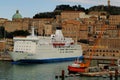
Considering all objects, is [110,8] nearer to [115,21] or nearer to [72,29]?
[115,21]

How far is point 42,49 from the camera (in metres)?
57.0

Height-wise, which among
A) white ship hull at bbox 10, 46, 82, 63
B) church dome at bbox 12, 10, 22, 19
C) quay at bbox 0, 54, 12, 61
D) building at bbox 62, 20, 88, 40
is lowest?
quay at bbox 0, 54, 12, 61

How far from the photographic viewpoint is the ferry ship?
54250 mm

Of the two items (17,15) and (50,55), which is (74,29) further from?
(50,55)

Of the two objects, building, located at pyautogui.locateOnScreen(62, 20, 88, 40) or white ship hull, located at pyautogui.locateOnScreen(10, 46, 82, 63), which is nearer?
white ship hull, located at pyautogui.locateOnScreen(10, 46, 82, 63)

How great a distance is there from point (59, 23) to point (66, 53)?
3243 cm

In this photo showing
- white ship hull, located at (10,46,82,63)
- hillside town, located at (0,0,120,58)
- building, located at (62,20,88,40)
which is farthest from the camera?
building, located at (62,20,88,40)

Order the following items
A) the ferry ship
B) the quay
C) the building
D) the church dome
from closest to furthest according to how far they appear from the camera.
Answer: the ferry ship → the quay → the building → the church dome

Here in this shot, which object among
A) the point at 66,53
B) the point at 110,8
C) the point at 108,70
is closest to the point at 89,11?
the point at 110,8

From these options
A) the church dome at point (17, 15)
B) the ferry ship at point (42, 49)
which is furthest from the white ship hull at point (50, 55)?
the church dome at point (17, 15)

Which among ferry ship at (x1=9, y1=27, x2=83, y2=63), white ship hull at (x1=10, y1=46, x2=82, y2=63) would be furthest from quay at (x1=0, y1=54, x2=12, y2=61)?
white ship hull at (x1=10, y1=46, x2=82, y2=63)

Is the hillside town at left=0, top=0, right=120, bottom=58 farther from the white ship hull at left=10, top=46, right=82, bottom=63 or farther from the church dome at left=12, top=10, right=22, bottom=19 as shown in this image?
the white ship hull at left=10, top=46, right=82, bottom=63

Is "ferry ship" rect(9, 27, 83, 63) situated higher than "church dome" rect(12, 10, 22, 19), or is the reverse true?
"church dome" rect(12, 10, 22, 19)

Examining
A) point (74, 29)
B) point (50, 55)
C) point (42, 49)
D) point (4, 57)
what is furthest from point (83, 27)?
point (42, 49)
